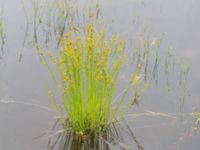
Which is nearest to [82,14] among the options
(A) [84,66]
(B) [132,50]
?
(B) [132,50]

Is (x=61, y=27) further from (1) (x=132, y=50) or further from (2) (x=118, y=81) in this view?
(2) (x=118, y=81)

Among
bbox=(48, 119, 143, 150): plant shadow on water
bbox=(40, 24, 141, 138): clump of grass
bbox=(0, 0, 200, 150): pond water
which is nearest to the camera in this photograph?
bbox=(40, 24, 141, 138): clump of grass

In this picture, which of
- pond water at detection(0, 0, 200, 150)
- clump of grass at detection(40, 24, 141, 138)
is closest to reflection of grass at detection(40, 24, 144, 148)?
clump of grass at detection(40, 24, 141, 138)

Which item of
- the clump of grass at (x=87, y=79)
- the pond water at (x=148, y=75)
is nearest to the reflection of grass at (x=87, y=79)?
the clump of grass at (x=87, y=79)

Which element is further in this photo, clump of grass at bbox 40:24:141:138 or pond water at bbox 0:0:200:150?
pond water at bbox 0:0:200:150

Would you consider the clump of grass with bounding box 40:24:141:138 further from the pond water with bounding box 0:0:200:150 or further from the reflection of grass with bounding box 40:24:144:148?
the pond water with bounding box 0:0:200:150

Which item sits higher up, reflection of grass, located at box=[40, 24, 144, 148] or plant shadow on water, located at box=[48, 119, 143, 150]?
reflection of grass, located at box=[40, 24, 144, 148]

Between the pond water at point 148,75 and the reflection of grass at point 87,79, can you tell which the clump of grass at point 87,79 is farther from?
the pond water at point 148,75

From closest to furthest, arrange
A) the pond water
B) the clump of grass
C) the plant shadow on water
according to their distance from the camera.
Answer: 1. the clump of grass
2. the plant shadow on water
3. the pond water
